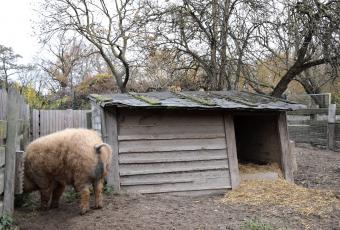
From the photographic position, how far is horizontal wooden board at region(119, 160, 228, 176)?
8.43 meters

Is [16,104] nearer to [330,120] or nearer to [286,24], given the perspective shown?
[286,24]

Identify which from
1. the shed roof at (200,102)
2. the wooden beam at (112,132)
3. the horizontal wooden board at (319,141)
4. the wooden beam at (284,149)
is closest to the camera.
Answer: the shed roof at (200,102)

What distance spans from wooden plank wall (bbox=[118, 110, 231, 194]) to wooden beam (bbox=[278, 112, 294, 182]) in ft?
4.46

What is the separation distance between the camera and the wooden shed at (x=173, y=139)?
839 centimetres

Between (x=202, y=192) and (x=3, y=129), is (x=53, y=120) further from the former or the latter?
(x=3, y=129)

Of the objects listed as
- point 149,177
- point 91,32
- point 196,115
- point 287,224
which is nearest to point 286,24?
point 196,115

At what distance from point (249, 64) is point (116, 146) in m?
5.91

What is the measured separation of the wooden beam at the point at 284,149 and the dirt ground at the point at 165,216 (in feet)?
6.53

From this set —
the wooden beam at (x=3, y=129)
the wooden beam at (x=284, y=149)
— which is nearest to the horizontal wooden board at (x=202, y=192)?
the wooden beam at (x=284, y=149)

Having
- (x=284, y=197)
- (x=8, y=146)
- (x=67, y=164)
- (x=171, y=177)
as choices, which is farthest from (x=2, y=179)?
(x=284, y=197)

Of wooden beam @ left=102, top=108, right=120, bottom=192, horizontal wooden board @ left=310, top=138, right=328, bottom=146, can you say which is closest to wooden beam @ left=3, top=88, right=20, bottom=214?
wooden beam @ left=102, top=108, right=120, bottom=192

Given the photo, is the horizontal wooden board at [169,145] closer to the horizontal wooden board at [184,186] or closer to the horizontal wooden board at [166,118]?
the horizontal wooden board at [166,118]

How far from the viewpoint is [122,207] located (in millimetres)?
7008

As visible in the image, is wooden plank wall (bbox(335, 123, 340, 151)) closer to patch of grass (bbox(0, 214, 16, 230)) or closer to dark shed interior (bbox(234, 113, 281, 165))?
dark shed interior (bbox(234, 113, 281, 165))
